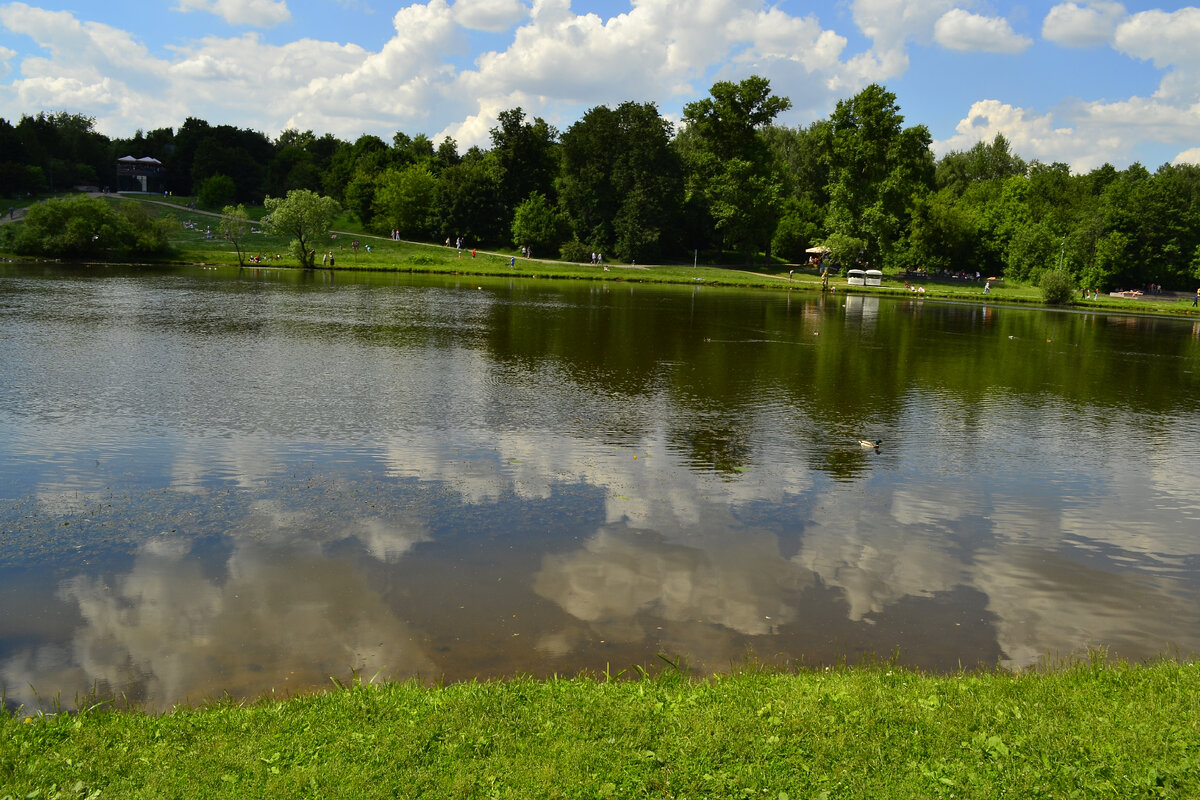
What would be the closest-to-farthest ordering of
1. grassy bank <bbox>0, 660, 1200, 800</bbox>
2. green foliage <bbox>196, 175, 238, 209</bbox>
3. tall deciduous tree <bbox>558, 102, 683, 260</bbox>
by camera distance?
grassy bank <bbox>0, 660, 1200, 800</bbox>
tall deciduous tree <bbox>558, 102, 683, 260</bbox>
green foliage <bbox>196, 175, 238, 209</bbox>

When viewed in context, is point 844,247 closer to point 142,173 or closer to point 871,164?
point 871,164

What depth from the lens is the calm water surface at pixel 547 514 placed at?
1013 cm

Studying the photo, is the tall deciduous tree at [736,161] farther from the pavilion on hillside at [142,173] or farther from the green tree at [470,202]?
the pavilion on hillside at [142,173]

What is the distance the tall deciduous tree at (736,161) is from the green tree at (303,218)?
45361 mm

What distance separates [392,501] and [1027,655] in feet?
33.5

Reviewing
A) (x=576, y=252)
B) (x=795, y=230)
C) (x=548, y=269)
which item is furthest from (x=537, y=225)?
(x=795, y=230)

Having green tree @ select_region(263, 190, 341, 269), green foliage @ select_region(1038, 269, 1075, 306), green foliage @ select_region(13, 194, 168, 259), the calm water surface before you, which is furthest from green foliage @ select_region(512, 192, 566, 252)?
the calm water surface

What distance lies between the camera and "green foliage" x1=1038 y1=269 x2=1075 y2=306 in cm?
8231

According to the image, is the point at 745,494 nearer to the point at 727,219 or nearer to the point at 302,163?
the point at 727,219

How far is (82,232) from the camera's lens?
3233 inches

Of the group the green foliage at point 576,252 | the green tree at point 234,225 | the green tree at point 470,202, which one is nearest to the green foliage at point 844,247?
the green foliage at point 576,252

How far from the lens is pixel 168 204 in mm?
123812

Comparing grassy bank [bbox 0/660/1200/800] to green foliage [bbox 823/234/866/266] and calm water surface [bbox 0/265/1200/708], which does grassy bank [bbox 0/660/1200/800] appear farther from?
green foliage [bbox 823/234/866/266]

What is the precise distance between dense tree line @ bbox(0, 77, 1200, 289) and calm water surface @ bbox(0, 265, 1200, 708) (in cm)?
7370
